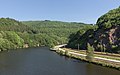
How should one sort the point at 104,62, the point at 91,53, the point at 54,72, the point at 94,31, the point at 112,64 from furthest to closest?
the point at 94,31, the point at 91,53, the point at 104,62, the point at 112,64, the point at 54,72

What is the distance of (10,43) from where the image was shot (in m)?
198

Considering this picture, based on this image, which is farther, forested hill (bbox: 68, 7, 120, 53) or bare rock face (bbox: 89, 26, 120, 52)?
forested hill (bbox: 68, 7, 120, 53)

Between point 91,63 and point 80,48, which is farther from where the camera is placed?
point 80,48

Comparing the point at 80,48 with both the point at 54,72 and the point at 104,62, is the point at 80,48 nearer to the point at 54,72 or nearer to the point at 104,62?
the point at 104,62

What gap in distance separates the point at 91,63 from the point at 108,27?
46704mm

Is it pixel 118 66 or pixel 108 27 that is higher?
pixel 108 27

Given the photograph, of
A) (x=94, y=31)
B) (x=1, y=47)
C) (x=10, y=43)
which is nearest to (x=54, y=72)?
(x=94, y=31)

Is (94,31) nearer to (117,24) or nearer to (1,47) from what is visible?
(117,24)

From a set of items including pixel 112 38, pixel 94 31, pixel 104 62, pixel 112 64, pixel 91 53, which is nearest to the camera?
pixel 112 64

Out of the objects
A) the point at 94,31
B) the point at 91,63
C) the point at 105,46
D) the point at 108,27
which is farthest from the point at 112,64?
the point at 94,31

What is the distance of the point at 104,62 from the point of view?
3656 inches

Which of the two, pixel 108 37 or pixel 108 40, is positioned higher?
pixel 108 37

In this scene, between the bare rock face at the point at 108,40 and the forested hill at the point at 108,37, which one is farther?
the forested hill at the point at 108,37

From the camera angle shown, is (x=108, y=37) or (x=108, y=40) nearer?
(x=108, y=40)
